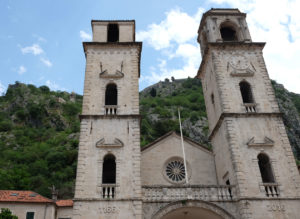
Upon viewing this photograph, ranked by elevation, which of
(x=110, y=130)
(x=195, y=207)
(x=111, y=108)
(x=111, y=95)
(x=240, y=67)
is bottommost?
(x=195, y=207)

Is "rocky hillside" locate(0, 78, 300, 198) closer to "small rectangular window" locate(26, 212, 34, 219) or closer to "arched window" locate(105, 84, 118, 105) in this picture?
"small rectangular window" locate(26, 212, 34, 219)

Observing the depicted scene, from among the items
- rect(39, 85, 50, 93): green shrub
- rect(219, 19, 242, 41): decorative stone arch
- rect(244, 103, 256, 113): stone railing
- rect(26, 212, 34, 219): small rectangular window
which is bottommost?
rect(26, 212, 34, 219): small rectangular window

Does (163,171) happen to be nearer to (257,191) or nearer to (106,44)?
(257,191)

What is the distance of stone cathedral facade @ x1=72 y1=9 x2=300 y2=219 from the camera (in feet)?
46.9

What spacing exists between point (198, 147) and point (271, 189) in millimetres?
5525

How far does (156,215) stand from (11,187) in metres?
30.6

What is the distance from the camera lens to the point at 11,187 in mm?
38312

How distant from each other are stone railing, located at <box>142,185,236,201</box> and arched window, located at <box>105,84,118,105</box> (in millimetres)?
6360

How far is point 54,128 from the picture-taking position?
6406cm

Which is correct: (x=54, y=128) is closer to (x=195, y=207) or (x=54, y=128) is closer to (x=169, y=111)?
(x=169, y=111)

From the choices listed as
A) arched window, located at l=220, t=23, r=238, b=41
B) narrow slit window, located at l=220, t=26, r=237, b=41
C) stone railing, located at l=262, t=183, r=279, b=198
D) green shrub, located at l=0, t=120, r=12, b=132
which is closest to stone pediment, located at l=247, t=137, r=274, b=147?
stone railing, located at l=262, t=183, r=279, b=198

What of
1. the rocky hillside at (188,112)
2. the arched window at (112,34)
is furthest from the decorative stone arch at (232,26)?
the rocky hillside at (188,112)

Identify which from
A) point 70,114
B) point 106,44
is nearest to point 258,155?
point 106,44

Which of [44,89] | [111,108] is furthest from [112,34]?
[44,89]
